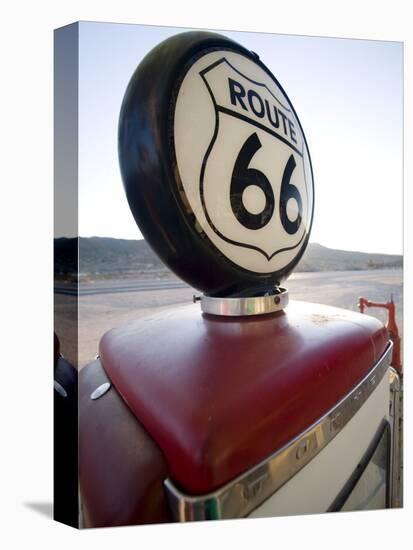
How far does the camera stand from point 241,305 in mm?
948

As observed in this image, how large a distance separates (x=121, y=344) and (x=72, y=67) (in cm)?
61

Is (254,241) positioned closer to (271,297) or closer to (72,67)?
(271,297)

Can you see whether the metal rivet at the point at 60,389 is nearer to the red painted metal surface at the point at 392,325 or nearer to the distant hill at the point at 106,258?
the distant hill at the point at 106,258

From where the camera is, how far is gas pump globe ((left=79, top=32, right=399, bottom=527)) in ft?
1.95

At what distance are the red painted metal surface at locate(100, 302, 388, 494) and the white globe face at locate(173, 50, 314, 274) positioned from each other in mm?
184

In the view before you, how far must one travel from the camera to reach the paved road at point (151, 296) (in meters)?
0.90

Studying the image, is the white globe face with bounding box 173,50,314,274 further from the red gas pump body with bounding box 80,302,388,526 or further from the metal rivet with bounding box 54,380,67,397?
the metal rivet with bounding box 54,380,67,397

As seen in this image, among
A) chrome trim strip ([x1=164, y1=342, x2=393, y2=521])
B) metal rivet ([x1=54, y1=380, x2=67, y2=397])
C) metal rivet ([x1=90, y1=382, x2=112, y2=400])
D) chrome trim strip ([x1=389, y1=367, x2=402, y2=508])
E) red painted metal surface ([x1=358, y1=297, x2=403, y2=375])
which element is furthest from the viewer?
A: red painted metal surface ([x1=358, y1=297, x2=403, y2=375])

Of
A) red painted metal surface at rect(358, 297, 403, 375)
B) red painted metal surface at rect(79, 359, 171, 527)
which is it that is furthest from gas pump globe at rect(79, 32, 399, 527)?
red painted metal surface at rect(358, 297, 403, 375)

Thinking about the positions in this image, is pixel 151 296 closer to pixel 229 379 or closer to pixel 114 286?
pixel 114 286

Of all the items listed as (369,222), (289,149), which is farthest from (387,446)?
(289,149)

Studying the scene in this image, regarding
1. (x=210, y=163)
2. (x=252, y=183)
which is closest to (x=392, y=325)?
(x=252, y=183)

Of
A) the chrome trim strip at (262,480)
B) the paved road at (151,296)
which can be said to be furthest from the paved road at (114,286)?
the chrome trim strip at (262,480)

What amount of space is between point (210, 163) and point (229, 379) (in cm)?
44
